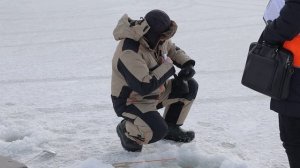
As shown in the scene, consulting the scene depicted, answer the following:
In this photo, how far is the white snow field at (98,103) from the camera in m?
2.98

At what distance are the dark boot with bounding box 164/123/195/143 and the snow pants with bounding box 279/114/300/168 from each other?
961mm

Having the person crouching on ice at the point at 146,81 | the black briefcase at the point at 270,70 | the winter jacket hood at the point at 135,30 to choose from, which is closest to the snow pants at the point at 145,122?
the person crouching on ice at the point at 146,81

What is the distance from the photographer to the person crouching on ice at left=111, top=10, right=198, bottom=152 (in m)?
2.85

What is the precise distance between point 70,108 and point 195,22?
200 inches

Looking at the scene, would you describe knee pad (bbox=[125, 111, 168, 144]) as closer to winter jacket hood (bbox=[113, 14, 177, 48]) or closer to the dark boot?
the dark boot

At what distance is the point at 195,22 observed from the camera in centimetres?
863

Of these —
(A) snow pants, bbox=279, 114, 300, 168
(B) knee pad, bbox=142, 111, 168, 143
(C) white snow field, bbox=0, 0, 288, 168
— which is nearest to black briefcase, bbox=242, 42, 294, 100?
(A) snow pants, bbox=279, 114, 300, 168

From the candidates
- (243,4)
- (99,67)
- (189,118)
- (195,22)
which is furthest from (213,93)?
(243,4)

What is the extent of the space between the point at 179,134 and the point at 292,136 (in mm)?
1046

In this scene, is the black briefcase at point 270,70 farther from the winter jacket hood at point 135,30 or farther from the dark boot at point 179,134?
the dark boot at point 179,134

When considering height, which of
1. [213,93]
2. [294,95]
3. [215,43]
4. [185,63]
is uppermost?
[294,95]

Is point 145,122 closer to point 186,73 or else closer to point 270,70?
point 186,73

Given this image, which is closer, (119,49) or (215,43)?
(119,49)

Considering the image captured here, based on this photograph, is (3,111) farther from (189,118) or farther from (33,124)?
(189,118)
